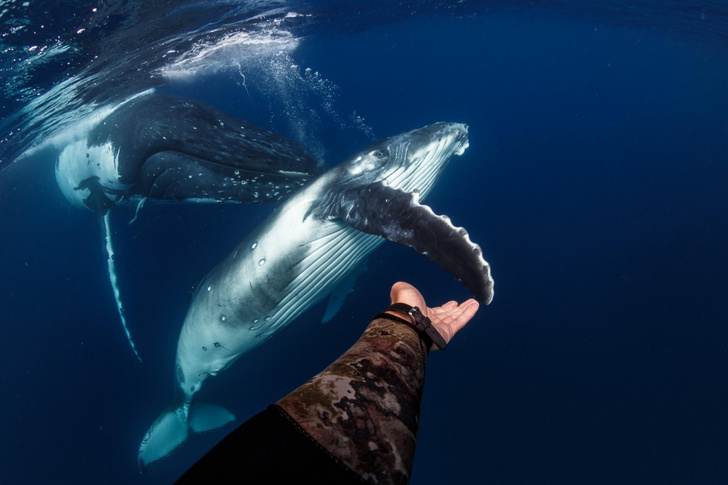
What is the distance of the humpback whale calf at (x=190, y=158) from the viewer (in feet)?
25.4

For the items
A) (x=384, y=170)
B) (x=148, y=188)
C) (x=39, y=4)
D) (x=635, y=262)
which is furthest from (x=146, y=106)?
(x=635, y=262)

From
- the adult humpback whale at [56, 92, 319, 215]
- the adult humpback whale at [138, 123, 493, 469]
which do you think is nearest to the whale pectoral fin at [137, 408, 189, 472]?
the adult humpback whale at [138, 123, 493, 469]

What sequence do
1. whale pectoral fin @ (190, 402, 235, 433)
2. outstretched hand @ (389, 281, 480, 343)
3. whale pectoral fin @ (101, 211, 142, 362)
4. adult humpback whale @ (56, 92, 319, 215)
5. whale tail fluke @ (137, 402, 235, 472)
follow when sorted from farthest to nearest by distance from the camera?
whale pectoral fin @ (190, 402, 235, 433), whale tail fluke @ (137, 402, 235, 472), whale pectoral fin @ (101, 211, 142, 362), adult humpback whale @ (56, 92, 319, 215), outstretched hand @ (389, 281, 480, 343)

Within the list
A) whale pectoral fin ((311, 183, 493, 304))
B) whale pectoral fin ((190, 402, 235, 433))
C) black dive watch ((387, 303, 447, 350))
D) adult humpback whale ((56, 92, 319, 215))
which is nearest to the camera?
black dive watch ((387, 303, 447, 350))

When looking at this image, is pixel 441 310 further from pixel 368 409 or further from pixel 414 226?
pixel 368 409

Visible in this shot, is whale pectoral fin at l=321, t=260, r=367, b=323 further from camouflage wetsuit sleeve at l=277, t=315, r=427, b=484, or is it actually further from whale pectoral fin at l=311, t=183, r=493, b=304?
camouflage wetsuit sleeve at l=277, t=315, r=427, b=484

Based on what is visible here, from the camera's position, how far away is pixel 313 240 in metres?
5.75

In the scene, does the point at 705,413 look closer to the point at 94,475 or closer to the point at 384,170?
the point at 384,170

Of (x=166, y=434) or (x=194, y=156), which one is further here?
(x=166, y=434)

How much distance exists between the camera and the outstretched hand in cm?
288

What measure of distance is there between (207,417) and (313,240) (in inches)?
260

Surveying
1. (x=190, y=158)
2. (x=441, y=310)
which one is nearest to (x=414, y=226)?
(x=441, y=310)

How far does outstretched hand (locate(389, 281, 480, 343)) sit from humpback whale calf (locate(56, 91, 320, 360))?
524 centimetres

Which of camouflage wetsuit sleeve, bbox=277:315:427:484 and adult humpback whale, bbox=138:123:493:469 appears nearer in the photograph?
camouflage wetsuit sleeve, bbox=277:315:427:484
